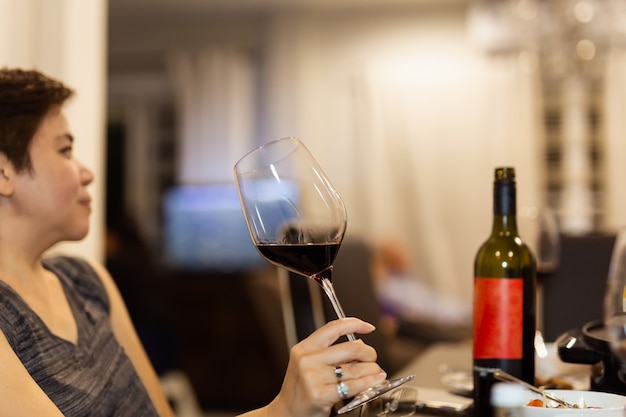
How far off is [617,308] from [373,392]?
0.41m

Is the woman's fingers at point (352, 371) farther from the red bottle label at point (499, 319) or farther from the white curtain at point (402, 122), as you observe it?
the white curtain at point (402, 122)

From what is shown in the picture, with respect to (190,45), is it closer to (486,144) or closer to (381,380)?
(486,144)

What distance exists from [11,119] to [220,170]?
4045 millimetres

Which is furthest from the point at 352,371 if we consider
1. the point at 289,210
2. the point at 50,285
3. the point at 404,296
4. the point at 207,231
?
the point at 207,231

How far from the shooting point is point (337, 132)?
509 centimetres

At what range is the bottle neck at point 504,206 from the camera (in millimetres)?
1004

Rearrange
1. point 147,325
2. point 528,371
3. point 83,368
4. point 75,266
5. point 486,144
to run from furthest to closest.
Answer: point 486,144 → point 147,325 → point 75,266 → point 83,368 → point 528,371

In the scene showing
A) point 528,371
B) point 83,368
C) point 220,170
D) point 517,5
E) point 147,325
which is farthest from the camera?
point 220,170

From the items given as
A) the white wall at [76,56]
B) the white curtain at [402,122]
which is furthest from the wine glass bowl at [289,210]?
the white curtain at [402,122]

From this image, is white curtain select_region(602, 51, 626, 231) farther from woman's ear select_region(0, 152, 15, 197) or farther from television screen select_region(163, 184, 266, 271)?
woman's ear select_region(0, 152, 15, 197)

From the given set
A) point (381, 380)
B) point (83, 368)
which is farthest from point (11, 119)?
point (381, 380)

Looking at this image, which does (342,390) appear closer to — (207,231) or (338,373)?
(338,373)

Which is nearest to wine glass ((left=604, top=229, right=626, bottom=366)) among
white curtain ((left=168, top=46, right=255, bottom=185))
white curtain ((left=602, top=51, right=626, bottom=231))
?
white curtain ((left=602, top=51, right=626, bottom=231))

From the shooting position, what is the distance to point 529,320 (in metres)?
0.98
